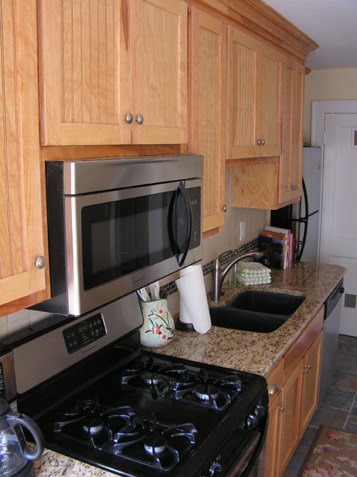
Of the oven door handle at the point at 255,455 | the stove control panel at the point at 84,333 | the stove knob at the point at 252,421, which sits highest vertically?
the stove control panel at the point at 84,333

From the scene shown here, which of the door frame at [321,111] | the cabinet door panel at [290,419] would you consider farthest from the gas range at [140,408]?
the door frame at [321,111]

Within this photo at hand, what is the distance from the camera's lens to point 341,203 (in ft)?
15.6

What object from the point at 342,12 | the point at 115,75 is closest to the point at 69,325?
the point at 115,75

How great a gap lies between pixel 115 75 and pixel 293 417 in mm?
1935

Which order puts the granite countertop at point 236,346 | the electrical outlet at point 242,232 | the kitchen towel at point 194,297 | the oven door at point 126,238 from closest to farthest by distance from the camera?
the oven door at point 126,238 < the granite countertop at point 236,346 < the kitchen towel at point 194,297 < the electrical outlet at point 242,232

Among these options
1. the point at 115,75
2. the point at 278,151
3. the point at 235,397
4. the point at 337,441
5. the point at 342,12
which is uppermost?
the point at 342,12

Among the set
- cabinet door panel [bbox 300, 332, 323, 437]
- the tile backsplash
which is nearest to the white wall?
the tile backsplash

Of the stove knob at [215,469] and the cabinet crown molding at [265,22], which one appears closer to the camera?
the stove knob at [215,469]

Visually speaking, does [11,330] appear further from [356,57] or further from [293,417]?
[356,57]

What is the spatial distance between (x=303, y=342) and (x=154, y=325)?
0.89 m

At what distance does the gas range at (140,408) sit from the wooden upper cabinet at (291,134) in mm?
1506

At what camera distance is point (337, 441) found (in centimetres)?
312

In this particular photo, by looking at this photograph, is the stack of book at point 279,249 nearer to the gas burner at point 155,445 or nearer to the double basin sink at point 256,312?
the double basin sink at point 256,312

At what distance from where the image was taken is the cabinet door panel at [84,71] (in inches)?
47.7
